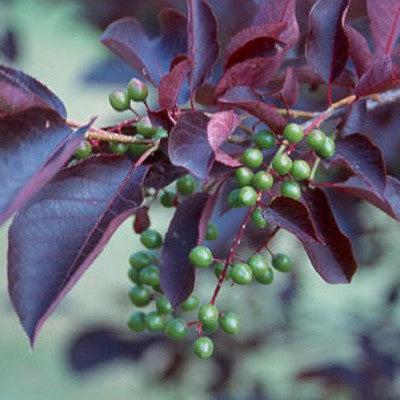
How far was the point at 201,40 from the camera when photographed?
3.73 feet

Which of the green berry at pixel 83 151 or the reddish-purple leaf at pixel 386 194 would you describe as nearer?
the green berry at pixel 83 151

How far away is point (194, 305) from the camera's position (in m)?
1.31

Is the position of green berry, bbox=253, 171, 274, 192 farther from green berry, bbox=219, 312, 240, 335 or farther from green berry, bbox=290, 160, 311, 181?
green berry, bbox=219, 312, 240, 335

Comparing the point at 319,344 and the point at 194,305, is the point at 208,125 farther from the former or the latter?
the point at 319,344

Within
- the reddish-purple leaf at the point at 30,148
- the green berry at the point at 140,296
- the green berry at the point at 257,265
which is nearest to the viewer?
the reddish-purple leaf at the point at 30,148

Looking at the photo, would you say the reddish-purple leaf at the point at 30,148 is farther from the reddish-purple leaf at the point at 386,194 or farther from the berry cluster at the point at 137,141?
the reddish-purple leaf at the point at 386,194

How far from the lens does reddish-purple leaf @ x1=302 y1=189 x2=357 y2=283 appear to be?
1081 millimetres

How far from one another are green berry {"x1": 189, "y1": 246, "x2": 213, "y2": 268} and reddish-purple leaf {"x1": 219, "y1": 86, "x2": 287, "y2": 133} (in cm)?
17

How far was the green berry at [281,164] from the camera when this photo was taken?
104cm

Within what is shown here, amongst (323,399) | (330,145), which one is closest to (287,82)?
(330,145)

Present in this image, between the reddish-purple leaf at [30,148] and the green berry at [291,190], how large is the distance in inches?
10.8

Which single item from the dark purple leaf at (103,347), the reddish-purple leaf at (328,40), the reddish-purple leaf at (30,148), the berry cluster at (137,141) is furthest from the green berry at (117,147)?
the dark purple leaf at (103,347)

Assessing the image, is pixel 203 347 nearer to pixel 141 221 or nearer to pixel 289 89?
pixel 141 221

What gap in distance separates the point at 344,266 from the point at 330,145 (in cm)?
15
